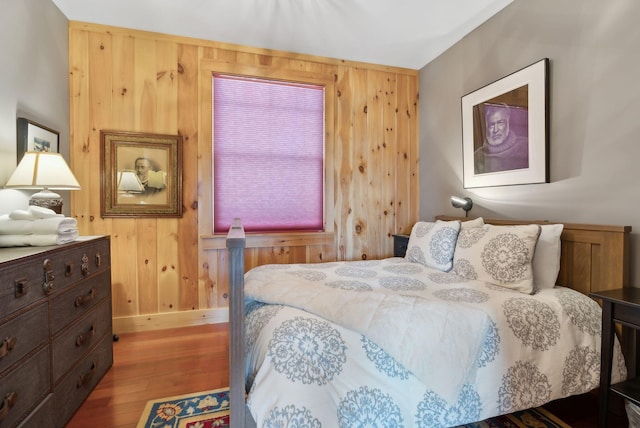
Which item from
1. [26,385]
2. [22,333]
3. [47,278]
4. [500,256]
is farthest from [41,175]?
[500,256]

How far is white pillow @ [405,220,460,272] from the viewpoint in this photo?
6.86 feet

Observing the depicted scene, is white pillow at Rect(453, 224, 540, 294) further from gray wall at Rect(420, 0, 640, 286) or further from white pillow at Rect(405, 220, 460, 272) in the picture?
gray wall at Rect(420, 0, 640, 286)

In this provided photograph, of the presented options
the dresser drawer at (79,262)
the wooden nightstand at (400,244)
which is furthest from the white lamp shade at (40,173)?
the wooden nightstand at (400,244)

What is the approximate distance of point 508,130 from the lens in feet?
7.17

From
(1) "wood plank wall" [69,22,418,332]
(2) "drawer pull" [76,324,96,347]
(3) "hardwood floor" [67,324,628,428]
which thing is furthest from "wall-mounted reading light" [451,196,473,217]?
(2) "drawer pull" [76,324,96,347]

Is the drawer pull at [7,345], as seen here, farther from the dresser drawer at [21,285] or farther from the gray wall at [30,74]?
the gray wall at [30,74]

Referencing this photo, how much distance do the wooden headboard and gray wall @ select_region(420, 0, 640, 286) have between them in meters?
0.09

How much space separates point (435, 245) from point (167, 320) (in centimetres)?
236

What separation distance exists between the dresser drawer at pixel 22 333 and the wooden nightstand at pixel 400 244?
2582mm

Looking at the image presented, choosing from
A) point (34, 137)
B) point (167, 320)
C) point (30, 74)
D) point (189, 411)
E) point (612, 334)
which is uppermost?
point (30, 74)

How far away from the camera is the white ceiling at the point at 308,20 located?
2.20 meters

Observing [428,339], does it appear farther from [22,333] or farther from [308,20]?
[308,20]

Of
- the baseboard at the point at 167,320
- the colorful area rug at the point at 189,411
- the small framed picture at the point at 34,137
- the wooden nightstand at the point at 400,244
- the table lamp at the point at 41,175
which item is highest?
the small framed picture at the point at 34,137

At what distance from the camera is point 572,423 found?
1479mm
